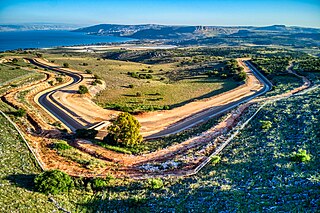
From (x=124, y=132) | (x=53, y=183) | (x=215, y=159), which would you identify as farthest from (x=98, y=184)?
(x=215, y=159)

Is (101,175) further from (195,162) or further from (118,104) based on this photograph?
(118,104)

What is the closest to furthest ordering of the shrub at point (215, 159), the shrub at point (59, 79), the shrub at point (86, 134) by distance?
the shrub at point (215, 159) < the shrub at point (86, 134) < the shrub at point (59, 79)

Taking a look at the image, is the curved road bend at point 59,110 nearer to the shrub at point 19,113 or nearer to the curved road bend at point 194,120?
the shrub at point 19,113

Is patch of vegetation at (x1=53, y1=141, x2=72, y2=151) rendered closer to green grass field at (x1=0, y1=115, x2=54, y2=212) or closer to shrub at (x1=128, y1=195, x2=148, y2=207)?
green grass field at (x1=0, y1=115, x2=54, y2=212)

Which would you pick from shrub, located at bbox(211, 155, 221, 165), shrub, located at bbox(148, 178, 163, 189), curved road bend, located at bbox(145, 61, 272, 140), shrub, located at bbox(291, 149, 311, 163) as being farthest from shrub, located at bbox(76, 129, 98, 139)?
shrub, located at bbox(291, 149, 311, 163)

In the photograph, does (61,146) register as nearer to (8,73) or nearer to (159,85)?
(159,85)

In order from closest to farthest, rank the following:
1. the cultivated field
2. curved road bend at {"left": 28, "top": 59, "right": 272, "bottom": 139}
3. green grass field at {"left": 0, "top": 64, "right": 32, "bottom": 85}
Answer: curved road bend at {"left": 28, "top": 59, "right": 272, "bottom": 139} → the cultivated field → green grass field at {"left": 0, "top": 64, "right": 32, "bottom": 85}

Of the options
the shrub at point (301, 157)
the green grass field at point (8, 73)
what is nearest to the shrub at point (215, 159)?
the shrub at point (301, 157)
